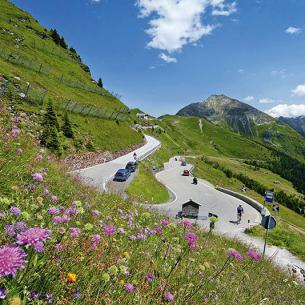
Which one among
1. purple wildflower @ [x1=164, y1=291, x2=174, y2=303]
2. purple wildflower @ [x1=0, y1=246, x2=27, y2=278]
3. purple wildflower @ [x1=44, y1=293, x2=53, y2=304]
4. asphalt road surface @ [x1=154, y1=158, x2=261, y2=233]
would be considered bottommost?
asphalt road surface @ [x1=154, y1=158, x2=261, y2=233]

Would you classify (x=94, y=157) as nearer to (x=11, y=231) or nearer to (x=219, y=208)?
(x=219, y=208)

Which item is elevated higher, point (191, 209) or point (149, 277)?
point (149, 277)

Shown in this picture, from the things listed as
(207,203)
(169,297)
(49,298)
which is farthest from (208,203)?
(49,298)

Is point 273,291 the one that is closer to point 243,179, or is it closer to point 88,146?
point 88,146

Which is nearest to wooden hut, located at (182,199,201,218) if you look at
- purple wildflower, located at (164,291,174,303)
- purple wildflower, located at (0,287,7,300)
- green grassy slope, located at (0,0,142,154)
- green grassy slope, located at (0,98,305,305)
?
green grassy slope, located at (0,0,142,154)

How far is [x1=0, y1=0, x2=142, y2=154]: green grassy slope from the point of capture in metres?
48.6

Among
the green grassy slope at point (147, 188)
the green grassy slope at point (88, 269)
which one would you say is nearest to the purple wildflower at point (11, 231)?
the green grassy slope at point (88, 269)

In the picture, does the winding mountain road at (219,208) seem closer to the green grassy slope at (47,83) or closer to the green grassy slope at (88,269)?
the green grassy slope at (47,83)

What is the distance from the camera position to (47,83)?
6425 cm

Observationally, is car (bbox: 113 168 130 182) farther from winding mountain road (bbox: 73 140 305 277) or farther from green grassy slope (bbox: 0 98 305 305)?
green grassy slope (bbox: 0 98 305 305)

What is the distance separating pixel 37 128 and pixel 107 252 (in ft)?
116

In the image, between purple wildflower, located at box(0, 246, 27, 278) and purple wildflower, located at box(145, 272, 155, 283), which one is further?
purple wildflower, located at box(145, 272, 155, 283)

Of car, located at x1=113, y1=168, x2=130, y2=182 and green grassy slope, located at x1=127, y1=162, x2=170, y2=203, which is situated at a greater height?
car, located at x1=113, y1=168, x2=130, y2=182

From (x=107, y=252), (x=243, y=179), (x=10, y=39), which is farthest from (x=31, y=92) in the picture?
(x=243, y=179)
